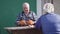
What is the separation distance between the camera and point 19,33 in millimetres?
4352

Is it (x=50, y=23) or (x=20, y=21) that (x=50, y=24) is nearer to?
(x=50, y=23)

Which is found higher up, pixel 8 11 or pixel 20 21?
pixel 8 11

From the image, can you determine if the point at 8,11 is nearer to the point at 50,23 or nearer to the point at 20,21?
the point at 20,21

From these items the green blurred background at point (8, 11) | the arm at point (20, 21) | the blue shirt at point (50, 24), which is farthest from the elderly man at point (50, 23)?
the green blurred background at point (8, 11)

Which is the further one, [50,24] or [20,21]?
[20,21]

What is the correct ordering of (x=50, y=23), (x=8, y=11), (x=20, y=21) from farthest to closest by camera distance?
1. (x=8, y=11)
2. (x=20, y=21)
3. (x=50, y=23)

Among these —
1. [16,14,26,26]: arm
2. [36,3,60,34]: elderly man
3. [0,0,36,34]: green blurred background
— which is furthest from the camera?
[0,0,36,34]: green blurred background

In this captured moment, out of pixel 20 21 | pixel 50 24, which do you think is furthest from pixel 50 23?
pixel 20 21

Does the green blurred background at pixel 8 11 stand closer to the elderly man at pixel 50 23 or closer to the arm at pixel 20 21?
the arm at pixel 20 21

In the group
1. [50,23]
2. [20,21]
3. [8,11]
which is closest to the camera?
[50,23]

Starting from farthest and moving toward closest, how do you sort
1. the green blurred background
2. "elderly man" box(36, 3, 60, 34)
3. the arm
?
the green blurred background → the arm → "elderly man" box(36, 3, 60, 34)

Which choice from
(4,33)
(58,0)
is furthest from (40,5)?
(4,33)

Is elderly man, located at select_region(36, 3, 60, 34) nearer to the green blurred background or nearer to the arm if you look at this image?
the arm

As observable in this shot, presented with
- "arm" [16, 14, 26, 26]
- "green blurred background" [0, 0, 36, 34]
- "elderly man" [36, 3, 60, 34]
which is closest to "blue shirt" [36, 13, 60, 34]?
"elderly man" [36, 3, 60, 34]
